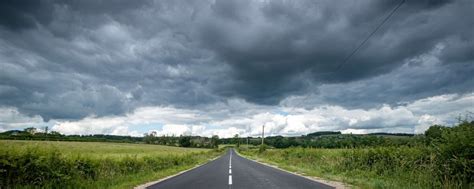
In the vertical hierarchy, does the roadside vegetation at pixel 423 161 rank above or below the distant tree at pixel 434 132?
below

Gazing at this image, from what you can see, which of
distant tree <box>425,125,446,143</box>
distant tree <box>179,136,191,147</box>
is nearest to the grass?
distant tree <box>425,125,446,143</box>

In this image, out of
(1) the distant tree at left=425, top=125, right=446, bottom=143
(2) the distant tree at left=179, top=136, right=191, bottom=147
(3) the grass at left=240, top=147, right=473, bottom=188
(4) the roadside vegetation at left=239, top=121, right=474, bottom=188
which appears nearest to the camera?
(4) the roadside vegetation at left=239, top=121, right=474, bottom=188

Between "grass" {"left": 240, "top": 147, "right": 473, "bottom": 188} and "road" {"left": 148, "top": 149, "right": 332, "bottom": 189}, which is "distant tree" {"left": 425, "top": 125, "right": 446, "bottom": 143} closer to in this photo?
"grass" {"left": 240, "top": 147, "right": 473, "bottom": 188}

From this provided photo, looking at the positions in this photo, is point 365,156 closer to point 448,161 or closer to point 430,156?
point 430,156

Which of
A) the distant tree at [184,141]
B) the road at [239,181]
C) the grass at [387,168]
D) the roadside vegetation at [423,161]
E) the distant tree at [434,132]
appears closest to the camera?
the roadside vegetation at [423,161]

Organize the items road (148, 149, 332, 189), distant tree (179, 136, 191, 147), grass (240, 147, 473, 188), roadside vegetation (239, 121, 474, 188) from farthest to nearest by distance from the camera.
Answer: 1. distant tree (179, 136, 191, 147)
2. grass (240, 147, 473, 188)
3. road (148, 149, 332, 189)
4. roadside vegetation (239, 121, 474, 188)

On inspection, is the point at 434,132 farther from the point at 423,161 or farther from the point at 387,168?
the point at 387,168

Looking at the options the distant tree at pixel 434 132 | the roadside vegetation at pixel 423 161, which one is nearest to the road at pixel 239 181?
the roadside vegetation at pixel 423 161

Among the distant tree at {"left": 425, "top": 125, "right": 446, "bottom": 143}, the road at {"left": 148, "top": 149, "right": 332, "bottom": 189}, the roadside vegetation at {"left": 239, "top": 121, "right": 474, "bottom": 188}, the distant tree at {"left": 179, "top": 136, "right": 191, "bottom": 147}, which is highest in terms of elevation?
the distant tree at {"left": 425, "top": 125, "right": 446, "bottom": 143}

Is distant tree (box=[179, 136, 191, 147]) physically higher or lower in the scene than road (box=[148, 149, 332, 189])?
lower

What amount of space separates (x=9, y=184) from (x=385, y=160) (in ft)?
55.7

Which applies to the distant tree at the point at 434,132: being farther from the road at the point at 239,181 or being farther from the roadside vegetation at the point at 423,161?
the road at the point at 239,181

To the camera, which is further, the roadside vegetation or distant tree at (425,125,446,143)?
distant tree at (425,125,446,143)

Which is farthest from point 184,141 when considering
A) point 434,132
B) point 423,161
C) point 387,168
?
point 434,132
